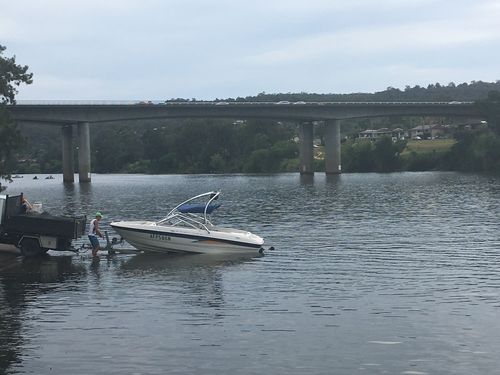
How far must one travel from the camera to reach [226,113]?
148250mm

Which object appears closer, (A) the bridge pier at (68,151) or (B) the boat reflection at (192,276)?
(B) the boat reflection at (192,276)

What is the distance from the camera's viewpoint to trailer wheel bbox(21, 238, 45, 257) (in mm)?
35656

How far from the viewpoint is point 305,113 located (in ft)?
499

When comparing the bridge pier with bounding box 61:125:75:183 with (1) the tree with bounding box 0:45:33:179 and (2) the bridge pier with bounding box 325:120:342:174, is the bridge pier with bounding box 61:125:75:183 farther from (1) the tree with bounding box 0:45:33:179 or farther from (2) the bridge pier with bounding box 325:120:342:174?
(1) the tree with bounding box 0:45:33:179

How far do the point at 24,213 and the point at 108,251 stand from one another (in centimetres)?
411

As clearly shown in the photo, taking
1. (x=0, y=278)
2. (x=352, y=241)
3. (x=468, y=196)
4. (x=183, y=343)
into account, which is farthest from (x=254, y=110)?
(x=183, y=343)

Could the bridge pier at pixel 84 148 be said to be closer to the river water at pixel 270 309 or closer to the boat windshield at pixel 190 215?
the river water at pixel 270 309

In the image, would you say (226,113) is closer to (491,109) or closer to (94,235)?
(491,109)

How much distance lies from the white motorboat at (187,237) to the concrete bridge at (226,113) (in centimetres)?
9760

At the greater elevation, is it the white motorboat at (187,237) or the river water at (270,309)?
the white motorboat at (187,237)

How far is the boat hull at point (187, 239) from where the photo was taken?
122 ft

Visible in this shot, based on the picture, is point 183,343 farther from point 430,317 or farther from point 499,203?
point 499,203

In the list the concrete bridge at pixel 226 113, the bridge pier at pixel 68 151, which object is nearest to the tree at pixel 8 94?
the concrete bridge at pixel 226 113

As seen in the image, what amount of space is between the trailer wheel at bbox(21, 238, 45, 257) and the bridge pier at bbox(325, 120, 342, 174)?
124105mm
